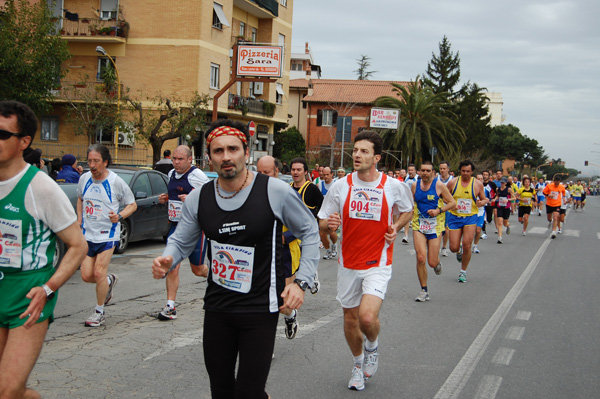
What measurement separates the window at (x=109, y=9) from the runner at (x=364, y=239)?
3233cm

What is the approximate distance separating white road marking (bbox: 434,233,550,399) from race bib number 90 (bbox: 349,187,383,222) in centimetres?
158

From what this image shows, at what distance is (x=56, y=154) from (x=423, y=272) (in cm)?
3026

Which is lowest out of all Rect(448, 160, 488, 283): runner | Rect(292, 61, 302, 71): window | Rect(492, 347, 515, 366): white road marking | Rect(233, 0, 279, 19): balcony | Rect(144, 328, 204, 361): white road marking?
Rect(144, 328, 204, 361): white road marking

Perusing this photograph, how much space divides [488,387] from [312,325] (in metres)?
2.59

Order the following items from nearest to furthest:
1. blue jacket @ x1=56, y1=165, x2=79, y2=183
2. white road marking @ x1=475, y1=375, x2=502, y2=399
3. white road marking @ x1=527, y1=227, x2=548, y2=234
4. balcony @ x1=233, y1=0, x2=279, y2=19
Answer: white road marking @ x1=475, y1=375, x2=502, y2=399, blue jacket @ x1=56, y1=165, x2=79, y2=183, white road marking @ x1=527, y1=227, x2=548, y2=234, balcony @ x1=233, y1=0, x2=279, y2=19

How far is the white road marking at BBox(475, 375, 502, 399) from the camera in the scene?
5.26 m

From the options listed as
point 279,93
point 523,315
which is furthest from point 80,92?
point 523,315

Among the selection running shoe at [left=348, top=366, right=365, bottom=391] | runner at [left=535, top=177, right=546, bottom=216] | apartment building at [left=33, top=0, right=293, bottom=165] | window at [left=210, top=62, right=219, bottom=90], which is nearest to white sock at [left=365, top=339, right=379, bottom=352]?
running shoe at [left=348, top=366, right=365, bottom=391]

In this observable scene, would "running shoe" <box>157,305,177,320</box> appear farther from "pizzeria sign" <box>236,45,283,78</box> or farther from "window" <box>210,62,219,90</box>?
"window" <box>210,62,219,90</box>

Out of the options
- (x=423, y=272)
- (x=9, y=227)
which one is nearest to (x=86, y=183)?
(x=9, y=227)

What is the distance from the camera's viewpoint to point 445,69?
75.1 metres

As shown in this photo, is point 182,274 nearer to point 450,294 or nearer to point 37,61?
point 450,294

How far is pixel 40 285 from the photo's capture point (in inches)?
138

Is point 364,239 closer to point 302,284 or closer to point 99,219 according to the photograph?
point 302,284
